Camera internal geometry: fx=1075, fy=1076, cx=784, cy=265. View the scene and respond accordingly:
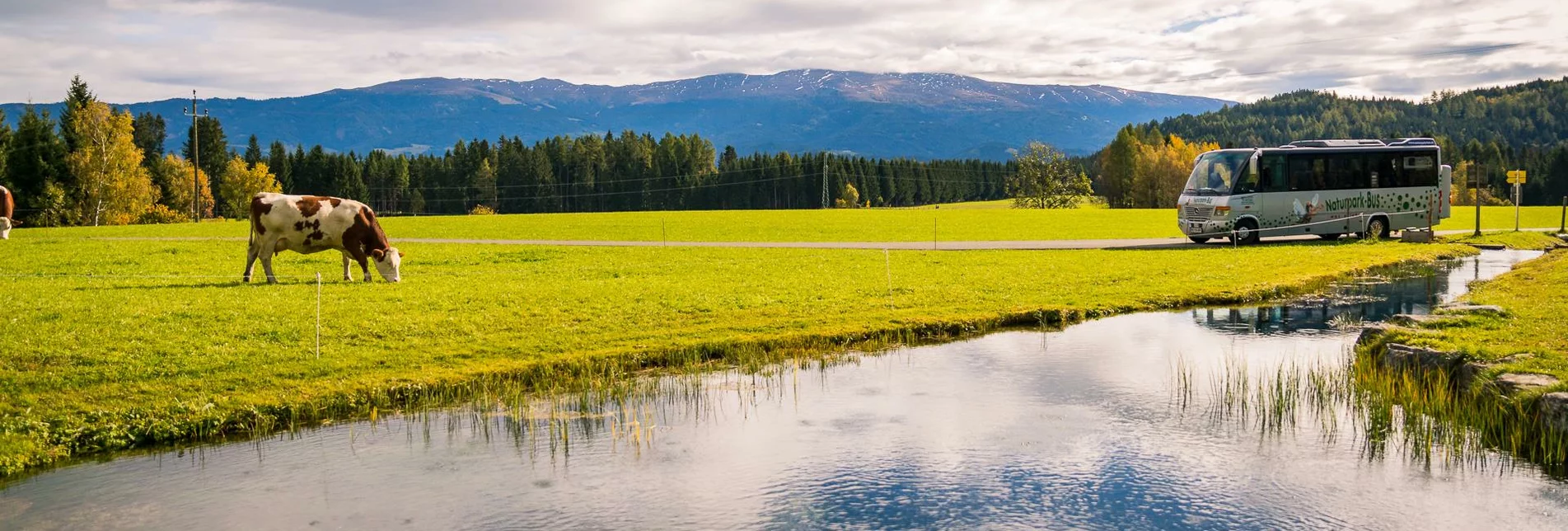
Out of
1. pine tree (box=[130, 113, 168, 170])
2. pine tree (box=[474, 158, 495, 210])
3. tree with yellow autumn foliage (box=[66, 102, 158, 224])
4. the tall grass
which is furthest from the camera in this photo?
pine tree (box=[474, 158, 495, 210])

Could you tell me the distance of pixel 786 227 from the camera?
67750mm

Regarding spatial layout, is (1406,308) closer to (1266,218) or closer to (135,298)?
(1266,218)

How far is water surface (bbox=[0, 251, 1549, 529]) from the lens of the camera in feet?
33.1

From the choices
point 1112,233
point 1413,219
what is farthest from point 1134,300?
point 1112,233

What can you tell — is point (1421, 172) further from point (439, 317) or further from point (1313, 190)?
point (439, 317)

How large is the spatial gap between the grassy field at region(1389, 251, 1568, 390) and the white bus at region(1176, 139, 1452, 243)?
742 inches

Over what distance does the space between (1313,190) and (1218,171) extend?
425 cm

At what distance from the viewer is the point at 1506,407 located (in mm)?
12547

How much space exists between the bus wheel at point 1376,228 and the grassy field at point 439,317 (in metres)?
8.85

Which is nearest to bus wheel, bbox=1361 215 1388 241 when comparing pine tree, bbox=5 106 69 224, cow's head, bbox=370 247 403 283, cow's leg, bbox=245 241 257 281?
cow's head, bbox=370 247 403 283

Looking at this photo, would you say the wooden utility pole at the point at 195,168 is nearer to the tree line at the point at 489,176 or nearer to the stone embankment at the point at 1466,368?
the tree line at the point at 489,176

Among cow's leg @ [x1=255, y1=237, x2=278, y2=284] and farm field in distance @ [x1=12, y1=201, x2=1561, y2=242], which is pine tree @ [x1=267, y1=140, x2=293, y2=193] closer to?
farm field in distance @ [x1=12, y1=201, x2=1561, y2=242]

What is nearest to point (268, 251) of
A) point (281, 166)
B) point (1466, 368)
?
point (1466, 368)

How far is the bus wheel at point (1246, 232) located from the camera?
4266 cm
